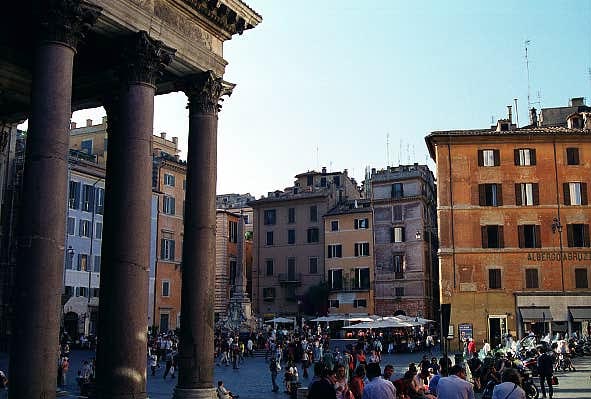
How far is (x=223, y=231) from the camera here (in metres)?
67.2

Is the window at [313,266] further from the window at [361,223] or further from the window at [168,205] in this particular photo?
the window at [168,205]

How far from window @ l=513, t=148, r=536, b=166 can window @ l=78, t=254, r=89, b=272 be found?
28.9 meters

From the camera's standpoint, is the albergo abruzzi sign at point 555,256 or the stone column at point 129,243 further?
the albergo abruzzi sign at point 555,256

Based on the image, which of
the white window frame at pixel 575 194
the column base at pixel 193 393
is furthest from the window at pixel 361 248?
the column base at pixel 193 393

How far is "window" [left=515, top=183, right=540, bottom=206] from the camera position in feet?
139

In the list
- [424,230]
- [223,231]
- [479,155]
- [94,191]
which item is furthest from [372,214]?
[94,191]

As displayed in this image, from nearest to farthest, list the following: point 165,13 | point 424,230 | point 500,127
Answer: point 165,13 → point 500,127 → point 424,230

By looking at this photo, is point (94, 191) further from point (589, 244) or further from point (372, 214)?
point (589, 244)

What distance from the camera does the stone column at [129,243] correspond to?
11.8 meters

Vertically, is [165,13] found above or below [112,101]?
above

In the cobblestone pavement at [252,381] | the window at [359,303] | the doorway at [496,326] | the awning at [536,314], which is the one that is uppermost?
the window at [359,303]

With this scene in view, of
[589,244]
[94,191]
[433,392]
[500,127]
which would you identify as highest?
[500,127]

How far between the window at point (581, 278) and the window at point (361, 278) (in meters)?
23.0

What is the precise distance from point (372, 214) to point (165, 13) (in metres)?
49.3
